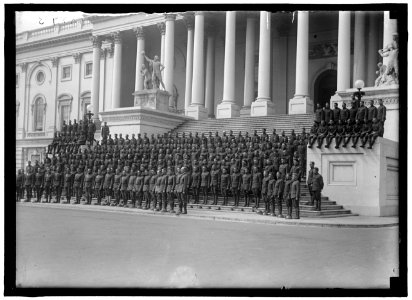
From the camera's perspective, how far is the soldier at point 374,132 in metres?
16.6

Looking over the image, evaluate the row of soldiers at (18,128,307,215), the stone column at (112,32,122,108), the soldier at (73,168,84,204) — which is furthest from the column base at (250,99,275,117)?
the stone column at (112,32,122,108)

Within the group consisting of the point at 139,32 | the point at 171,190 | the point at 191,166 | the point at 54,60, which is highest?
the point at 139,32

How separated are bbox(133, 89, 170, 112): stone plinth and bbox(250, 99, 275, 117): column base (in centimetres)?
468

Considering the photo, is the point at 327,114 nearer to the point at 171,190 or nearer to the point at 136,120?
the point at 171,190

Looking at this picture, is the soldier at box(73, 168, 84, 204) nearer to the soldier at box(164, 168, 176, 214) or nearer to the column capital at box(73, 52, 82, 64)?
the soldier at box(164, 168, 176, 214)

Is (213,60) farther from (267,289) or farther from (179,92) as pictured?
(267,289)

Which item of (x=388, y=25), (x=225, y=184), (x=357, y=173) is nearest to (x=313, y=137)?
(x=357, y=173)

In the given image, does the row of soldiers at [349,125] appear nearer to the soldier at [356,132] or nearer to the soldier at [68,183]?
the soldier at [356,132]

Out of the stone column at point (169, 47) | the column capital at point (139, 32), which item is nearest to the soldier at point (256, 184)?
the stone column at point (169, 47)

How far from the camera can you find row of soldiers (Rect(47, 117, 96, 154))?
83.1ft

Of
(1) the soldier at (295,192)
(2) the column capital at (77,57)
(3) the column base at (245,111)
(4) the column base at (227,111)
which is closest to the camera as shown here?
(1) the soldier at (295,192)

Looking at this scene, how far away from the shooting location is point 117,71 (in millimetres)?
38094

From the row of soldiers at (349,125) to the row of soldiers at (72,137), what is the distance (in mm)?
12163

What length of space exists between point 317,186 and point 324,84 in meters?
19.4
